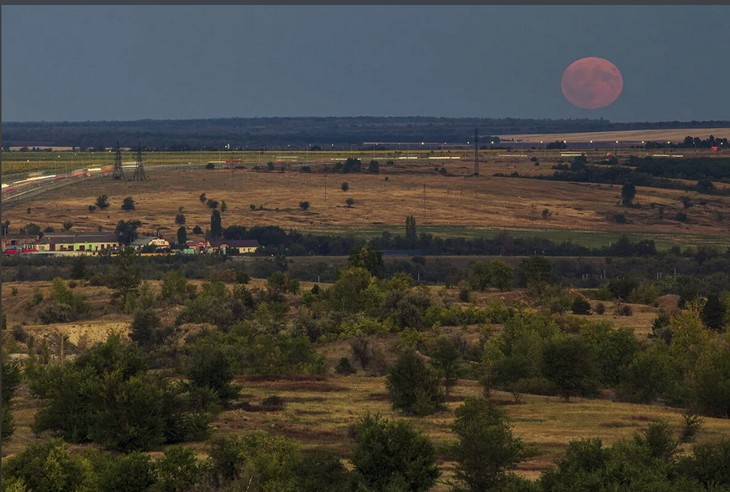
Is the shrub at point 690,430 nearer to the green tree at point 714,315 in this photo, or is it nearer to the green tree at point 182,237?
the green tree at point 714,315

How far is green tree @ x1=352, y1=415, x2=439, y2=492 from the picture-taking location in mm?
29797

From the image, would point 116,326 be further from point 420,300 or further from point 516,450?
point 516,450

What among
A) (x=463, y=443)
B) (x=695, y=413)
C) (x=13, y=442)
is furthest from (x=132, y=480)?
(x=695, y=413)

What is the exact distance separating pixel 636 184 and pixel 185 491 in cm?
17785

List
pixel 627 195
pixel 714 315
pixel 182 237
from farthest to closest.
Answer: pixel 627 195
pixel 182 237
pixel 714 315

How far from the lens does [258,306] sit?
75562 millimetres

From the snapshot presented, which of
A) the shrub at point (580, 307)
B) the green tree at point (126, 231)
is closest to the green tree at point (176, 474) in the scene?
the shrub at point (580, 307)

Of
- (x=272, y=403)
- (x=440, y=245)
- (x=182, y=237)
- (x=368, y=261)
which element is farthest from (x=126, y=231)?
(x=272, y=403)

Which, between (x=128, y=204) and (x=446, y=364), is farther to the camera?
(x=128, y=204)

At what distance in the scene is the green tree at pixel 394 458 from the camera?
29.8 metres

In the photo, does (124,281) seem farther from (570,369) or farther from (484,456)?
(484,456)

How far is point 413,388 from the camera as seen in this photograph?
44906mm

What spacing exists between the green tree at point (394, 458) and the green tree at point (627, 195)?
147 meters

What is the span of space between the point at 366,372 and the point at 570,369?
40.6 feet
